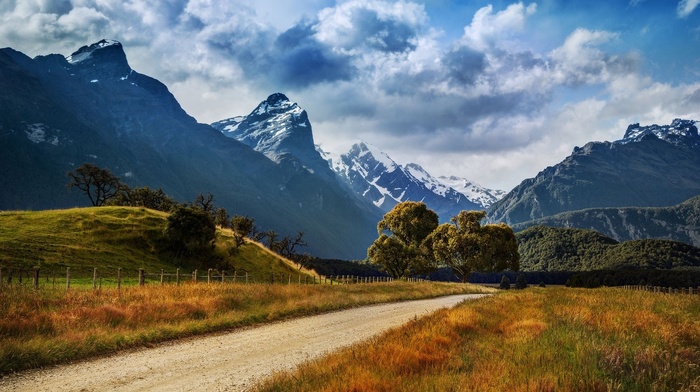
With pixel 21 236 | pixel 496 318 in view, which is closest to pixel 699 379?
pixel 496 318

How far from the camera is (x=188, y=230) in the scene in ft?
201

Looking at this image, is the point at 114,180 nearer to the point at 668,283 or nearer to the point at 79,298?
the point at 79,298

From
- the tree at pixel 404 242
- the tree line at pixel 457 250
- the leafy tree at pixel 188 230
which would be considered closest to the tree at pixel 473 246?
the tree line at pixel 457 250

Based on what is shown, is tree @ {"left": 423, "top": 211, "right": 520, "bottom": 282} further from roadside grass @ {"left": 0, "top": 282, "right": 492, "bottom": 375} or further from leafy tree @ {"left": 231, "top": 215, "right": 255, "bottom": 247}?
roadside grass @ {"left": 0, "top": 282, "right": 492, "bottom": 375}

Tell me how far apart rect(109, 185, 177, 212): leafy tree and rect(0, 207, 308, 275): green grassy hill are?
3244 centimetres

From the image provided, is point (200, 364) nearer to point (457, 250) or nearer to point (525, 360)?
point (525, 360)

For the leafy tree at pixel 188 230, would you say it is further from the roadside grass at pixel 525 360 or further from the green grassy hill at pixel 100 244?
the roadside grass at pixel 525 360

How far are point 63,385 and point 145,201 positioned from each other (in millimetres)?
102668

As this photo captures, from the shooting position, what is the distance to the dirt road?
1034cm

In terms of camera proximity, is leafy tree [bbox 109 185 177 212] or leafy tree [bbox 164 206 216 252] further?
leafy tree [bbox 109 185 177 212]

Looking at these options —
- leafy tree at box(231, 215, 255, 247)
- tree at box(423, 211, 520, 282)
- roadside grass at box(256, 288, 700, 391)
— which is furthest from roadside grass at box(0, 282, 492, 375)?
tree at box(423, 211, 520, 282)

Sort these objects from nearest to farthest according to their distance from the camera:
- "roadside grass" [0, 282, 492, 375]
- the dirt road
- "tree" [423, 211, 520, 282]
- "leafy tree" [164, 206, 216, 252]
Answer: the dirt road < "roadside grass" [0, 282, 492, 375] < "leafy tree" [164, 206, 216, 252] < "tree" [423, 211, 520, 282]

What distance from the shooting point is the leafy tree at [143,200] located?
100188mm

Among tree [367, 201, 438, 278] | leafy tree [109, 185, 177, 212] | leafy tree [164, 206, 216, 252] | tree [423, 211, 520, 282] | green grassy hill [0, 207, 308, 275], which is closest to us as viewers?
green grassy hill [0, 207, 308, 275]
